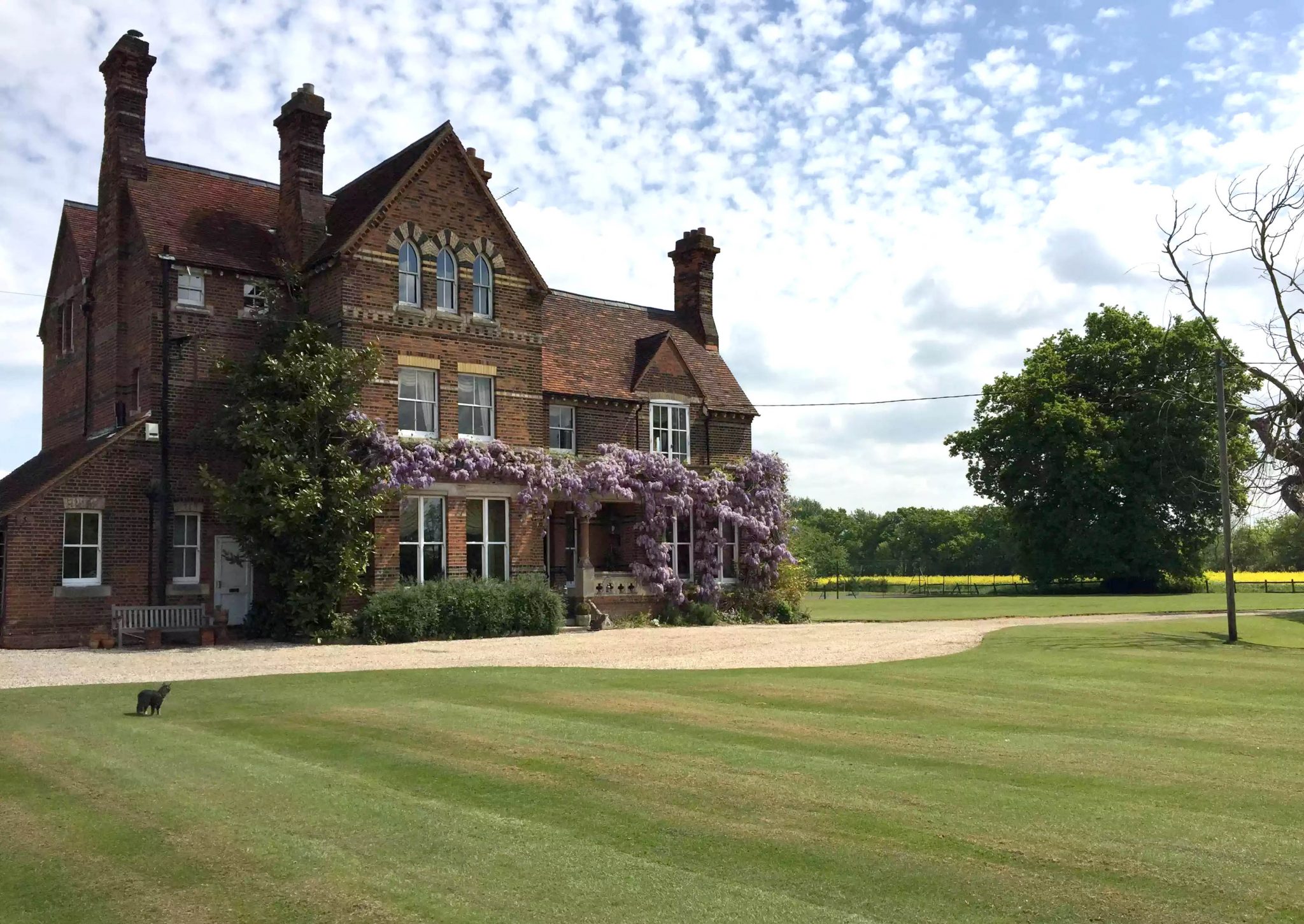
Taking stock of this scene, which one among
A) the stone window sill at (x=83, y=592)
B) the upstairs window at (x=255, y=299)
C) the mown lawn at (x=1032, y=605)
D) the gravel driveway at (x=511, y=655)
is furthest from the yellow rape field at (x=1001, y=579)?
the stone window sill at (x=83, y=592)

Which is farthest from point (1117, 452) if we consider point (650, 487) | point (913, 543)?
point (913, 543)

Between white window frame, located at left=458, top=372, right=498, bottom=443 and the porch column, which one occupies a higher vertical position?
white window frame, located at left=458, top=372, right=498, bottom=443

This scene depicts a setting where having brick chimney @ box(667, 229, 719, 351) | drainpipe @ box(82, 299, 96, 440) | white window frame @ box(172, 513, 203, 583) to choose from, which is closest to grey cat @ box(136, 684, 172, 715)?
white window frame @ box(172, 513, 203, 583)

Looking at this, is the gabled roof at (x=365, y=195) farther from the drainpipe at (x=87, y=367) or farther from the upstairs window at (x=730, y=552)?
the upstairs window at (x=730, y=552)

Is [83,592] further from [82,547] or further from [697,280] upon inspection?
[697,280]

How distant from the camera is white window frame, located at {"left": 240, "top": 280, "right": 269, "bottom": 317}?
1101 inches

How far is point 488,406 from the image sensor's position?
29672mm

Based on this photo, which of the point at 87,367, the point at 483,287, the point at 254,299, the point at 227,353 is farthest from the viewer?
the point at 483,287

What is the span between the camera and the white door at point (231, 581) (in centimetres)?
2670

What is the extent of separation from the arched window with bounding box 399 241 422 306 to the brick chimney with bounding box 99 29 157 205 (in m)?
7.07

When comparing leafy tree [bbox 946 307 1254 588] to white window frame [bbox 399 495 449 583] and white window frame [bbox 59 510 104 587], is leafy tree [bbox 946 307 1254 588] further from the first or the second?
white window frame [bbox 59 510 104 587]

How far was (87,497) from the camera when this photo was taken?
24906 millimetres

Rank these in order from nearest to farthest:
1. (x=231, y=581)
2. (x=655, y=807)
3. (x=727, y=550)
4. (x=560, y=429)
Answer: (x=655, y=807)
(x=231, y=581)
(x=560, y=429)
(x=727, y=550)

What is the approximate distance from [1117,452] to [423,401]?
39673 millimetres
